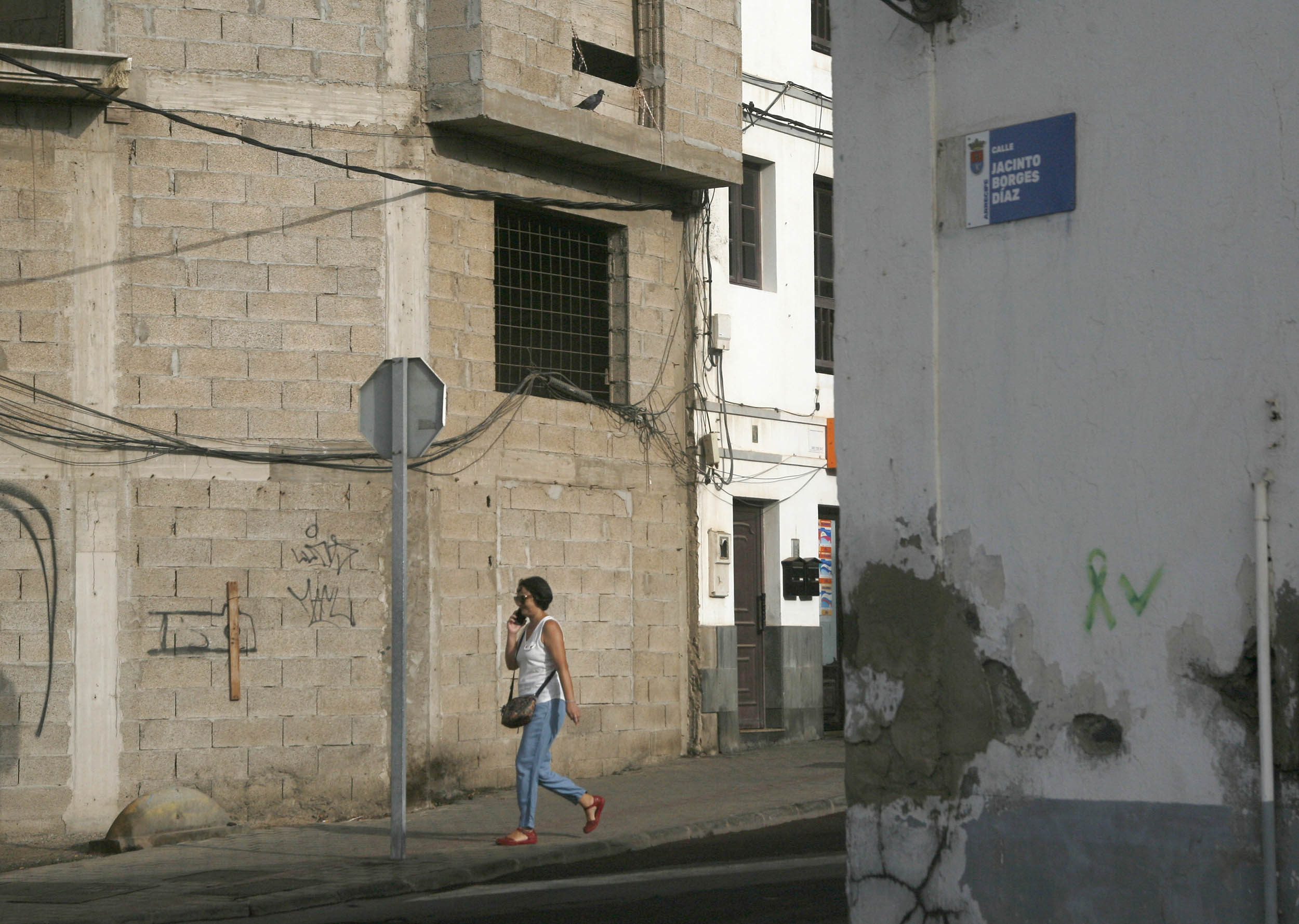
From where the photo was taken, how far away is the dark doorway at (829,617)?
62.1 feet

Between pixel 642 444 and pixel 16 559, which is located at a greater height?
pixel 642 444

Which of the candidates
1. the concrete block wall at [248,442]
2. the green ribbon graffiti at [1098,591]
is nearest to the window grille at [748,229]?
the concrete block wall at [248,442]

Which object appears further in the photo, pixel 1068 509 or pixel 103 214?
pixel 103 214

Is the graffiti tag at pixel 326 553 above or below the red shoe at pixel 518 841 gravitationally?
above

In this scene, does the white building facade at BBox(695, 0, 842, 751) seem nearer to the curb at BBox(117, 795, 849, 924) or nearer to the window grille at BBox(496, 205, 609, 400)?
the window grille at BBox(496, 205, 609, 400)

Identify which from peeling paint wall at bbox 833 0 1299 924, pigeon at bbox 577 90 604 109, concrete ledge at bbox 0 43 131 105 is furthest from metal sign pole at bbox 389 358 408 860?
pigeon at bbox 577 90 604 109

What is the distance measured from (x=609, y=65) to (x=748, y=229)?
2.97 meters

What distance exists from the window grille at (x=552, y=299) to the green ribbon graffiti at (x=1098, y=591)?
31.2 ft

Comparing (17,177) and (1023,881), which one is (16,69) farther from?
(1023,881)

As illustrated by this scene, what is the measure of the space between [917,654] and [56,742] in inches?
317

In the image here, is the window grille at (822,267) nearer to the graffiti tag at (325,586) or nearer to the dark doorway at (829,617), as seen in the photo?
the dark doorway at (829,617)

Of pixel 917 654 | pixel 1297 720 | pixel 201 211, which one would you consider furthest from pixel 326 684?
pixel 1297 720

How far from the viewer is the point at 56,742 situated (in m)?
12.2

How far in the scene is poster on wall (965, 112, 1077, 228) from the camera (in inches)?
227
